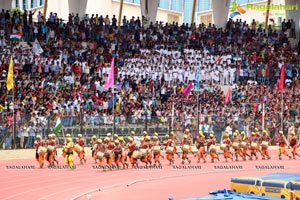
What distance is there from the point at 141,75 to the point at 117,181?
16852mm

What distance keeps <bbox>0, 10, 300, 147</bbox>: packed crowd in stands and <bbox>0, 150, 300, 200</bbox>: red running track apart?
188 inches

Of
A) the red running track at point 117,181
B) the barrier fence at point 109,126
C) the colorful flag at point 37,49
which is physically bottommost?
the red running track at point 117,181

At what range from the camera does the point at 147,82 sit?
41469mm

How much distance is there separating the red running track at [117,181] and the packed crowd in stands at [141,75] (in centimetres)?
478

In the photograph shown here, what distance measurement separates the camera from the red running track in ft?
71.2

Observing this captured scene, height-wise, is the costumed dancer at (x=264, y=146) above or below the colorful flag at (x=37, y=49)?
below

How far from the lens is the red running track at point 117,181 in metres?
21.7

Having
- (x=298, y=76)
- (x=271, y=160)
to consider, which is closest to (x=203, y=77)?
(x=298, y=76)

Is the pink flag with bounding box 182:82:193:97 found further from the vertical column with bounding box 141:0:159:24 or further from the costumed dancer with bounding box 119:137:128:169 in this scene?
the costumed dancer with bounding box 119:137:128:169

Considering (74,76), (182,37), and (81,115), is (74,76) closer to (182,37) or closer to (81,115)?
(81,115)

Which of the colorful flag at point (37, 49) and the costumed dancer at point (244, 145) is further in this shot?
the colorful flag at point (37, 49)

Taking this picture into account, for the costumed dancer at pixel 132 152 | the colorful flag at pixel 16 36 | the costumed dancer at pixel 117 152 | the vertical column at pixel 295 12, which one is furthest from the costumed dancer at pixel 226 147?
the vertical column at pixel 295 12

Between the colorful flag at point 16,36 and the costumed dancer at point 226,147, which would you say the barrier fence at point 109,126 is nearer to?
the costumed dancer at point 226,147

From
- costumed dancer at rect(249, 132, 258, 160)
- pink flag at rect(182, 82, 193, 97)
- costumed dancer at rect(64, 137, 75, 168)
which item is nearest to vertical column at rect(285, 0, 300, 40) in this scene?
pink flag at rect(182, 82, 193, 97)
